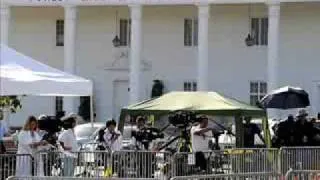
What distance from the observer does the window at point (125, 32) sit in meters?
42.5

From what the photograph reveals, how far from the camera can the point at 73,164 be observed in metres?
16.2

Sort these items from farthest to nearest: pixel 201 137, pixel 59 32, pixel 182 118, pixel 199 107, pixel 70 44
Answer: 1. pixel 59 32
2. pixel 70 44
3. pixel 182 118
4. pixel 199 107
5. pixel 201 137

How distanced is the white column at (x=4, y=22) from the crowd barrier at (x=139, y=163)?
78.9 ft

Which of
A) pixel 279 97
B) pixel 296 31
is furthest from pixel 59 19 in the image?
pixel 279 97

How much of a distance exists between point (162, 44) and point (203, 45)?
4483mm

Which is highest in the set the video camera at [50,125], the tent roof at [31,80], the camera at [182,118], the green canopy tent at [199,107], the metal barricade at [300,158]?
the tent roof at [31,80]

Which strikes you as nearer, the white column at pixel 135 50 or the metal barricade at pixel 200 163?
the metal barricade at pixel 200 163

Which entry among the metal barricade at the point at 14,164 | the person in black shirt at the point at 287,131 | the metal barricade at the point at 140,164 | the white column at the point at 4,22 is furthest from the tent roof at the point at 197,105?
the white column at the point at 4,22

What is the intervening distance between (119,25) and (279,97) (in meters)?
21.8

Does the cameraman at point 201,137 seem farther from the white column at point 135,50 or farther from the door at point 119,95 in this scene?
the door at point 119,95

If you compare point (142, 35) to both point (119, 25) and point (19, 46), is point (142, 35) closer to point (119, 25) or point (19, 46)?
point (119, 25)

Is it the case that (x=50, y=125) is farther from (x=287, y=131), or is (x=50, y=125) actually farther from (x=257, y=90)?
(x=257, y=90)

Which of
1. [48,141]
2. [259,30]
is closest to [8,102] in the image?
[48,141]

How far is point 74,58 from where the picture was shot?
3959cm
